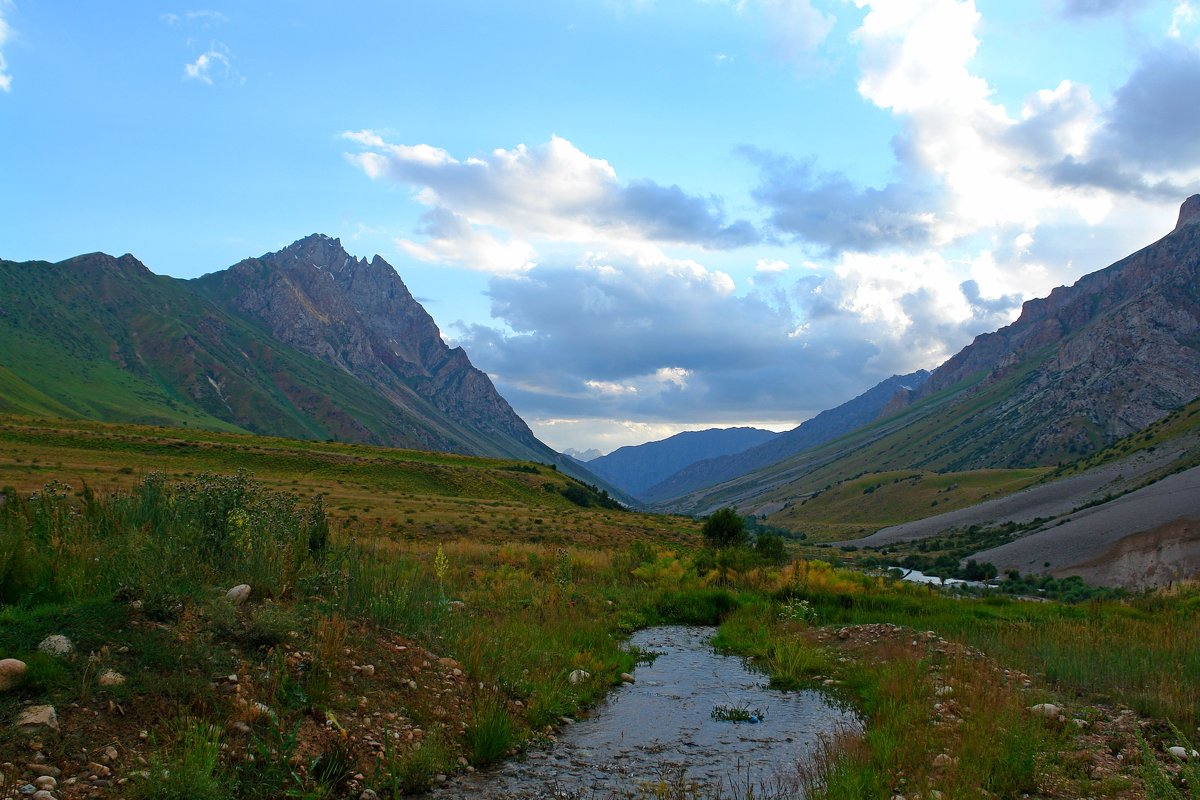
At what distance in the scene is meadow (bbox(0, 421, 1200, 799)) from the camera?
24.3ft

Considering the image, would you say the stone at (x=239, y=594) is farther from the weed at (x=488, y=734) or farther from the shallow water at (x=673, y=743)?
the shallow water at (x=673, y=743)

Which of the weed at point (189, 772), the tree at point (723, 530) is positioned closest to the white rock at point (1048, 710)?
the weed at point (189, 772)

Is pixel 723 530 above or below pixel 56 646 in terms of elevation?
below

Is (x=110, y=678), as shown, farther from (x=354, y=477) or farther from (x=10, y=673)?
(x=354, y=477)

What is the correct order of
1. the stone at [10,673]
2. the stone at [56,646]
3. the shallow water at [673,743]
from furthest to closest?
1. the shallow water at [673,743]
2. the stone at [56,646]
3. the stone at [10,673]

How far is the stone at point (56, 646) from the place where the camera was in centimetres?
773

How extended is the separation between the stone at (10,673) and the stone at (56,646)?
457 millimetres

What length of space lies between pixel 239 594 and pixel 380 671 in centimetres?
225

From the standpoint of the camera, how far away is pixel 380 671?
10.1 m

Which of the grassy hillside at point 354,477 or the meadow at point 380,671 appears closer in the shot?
the meadow at point 380,671

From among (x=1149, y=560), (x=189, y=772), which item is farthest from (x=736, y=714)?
(x=1149, y=560)

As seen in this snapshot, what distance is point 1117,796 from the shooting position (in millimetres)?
7852

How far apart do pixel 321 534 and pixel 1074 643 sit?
14.6 meters

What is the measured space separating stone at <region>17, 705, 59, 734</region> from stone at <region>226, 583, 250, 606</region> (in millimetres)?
3040
